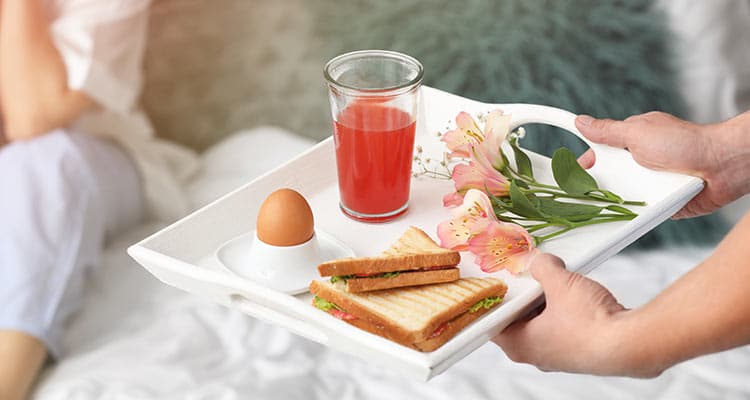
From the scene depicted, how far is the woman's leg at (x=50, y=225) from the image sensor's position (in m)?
1.91

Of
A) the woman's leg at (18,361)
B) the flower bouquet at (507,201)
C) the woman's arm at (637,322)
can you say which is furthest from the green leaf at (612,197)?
the woman's leg at (18,361)

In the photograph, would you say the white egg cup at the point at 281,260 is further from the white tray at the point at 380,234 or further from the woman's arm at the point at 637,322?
the woman's arm at the point at 637,322

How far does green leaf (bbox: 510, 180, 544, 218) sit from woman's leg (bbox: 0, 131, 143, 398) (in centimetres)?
114

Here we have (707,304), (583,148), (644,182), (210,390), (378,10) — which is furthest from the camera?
(378,10)

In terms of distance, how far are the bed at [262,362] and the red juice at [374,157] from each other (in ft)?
2.06

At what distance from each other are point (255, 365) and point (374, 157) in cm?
78

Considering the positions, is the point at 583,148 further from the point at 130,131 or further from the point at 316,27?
the point at 130,131

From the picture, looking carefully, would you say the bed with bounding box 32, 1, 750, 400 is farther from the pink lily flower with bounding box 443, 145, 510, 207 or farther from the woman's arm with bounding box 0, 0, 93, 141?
the pink lily flower with bounding box 443, 145, 510, 207

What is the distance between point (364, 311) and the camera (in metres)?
0.96

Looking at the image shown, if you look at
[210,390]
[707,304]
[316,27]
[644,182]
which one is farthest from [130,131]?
[707,304]

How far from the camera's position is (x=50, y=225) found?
2078mm

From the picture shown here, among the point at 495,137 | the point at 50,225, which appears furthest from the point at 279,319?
the point at 50,225

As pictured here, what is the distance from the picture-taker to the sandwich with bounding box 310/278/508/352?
0.92 metres

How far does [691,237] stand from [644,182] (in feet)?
3.32
